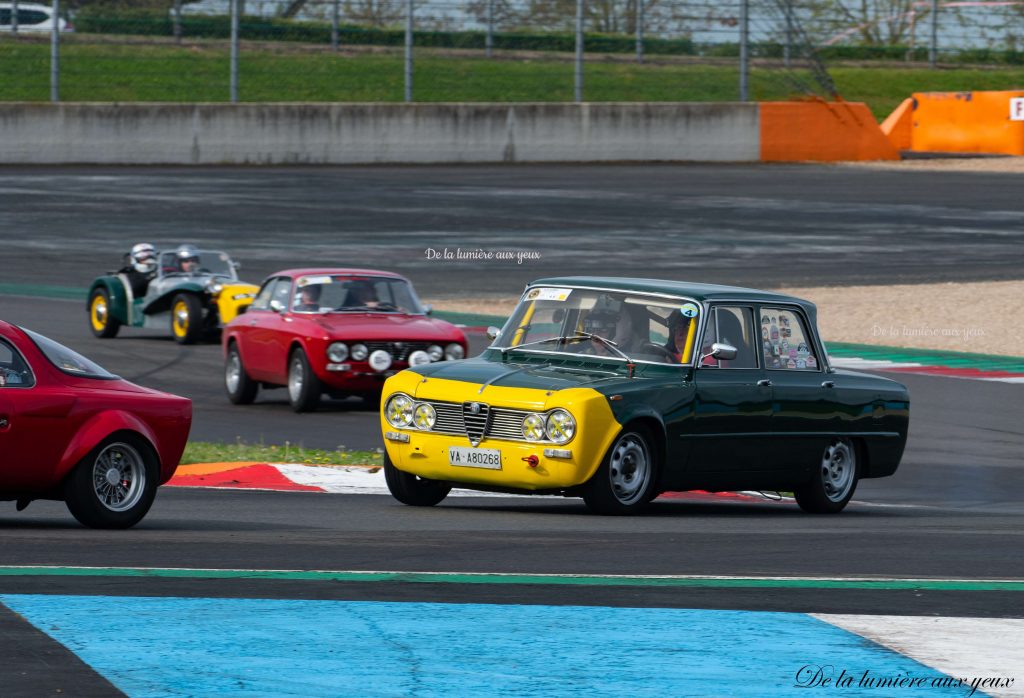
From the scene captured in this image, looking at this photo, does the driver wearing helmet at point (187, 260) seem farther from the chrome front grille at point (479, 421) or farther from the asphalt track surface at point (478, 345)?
the chrome front grille at point (479, 421)

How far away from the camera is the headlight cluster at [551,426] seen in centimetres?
1061

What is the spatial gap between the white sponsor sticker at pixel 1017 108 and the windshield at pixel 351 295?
36.3 m

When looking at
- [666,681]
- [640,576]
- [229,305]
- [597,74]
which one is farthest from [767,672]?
[597,74]

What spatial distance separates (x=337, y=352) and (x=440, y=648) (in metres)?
10.2

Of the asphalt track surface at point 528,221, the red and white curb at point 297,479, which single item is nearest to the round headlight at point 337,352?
the red and white curb at point 297,479

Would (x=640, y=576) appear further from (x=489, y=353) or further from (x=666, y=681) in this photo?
(x=489, y=353)

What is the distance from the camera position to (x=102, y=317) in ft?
73.2

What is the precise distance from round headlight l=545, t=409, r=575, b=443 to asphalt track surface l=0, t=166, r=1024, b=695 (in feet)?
1.61

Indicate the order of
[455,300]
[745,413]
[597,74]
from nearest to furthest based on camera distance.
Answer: [745,413]
[455,300]
[597,74]

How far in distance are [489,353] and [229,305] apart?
9.65 metres

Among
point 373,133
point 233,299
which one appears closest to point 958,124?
point 373,133

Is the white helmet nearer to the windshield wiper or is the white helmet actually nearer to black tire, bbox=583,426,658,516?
the windshield wiper

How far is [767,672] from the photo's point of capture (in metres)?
6.57

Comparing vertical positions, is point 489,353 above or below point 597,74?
below
